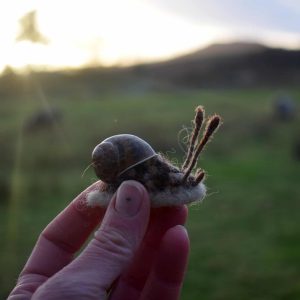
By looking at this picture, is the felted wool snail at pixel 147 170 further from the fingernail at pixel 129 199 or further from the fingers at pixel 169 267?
the fingers at pixel 169 267

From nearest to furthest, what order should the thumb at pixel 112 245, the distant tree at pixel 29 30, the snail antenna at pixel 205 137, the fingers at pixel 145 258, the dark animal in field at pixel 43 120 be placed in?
the thumb at pixel 112 245, the snail antenna at pixel 205 137, the fingers at pixel 145 258, the distant tree at pixel 29 30, the dark animal in field at pixel 43 120

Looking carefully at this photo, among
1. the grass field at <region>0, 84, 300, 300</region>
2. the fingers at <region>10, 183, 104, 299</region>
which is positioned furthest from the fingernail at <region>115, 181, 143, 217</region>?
the grass field at <region>0, 84, 300, 300</region>

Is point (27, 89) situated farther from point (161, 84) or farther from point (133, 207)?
point (133, 207)

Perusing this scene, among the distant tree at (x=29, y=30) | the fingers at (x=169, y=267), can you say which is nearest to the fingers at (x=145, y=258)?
the fingers at (x=169, y=267)

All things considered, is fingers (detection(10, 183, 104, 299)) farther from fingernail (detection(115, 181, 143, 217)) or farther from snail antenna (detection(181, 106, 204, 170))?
snail antenna (detection(181, 106, 204, 170))

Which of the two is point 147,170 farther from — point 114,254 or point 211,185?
point 211,185

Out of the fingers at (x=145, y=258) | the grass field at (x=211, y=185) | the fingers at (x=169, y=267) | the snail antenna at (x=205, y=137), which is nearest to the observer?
the snail antenna at (x=205, y=137)
